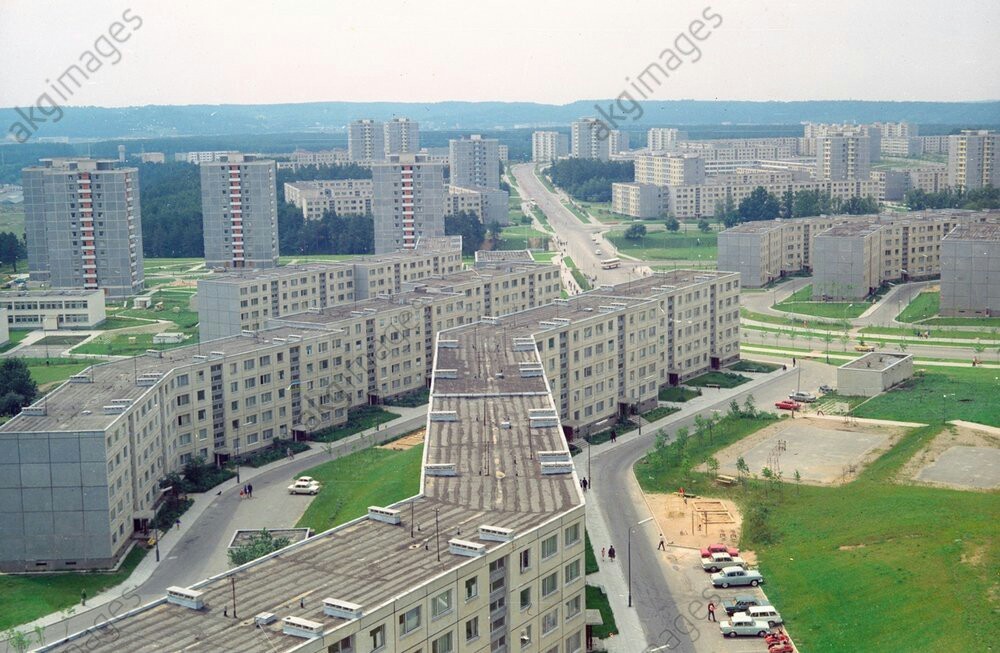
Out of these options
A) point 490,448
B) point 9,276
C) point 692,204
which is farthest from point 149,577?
point 692,204

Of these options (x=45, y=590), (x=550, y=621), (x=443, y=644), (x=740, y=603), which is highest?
(x=443, y=644)

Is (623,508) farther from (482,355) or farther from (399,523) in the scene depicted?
(399,523)

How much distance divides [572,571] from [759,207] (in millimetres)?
69126

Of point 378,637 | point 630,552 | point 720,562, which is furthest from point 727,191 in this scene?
point 378,637

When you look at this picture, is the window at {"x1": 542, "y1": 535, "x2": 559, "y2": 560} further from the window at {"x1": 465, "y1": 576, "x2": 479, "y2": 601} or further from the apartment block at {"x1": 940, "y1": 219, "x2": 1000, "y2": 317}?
the apartment block at {"x1": 940, "y1": 219, "x2": 1000, "y2": 317}

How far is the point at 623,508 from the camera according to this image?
2808 cm

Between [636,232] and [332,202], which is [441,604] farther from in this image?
[332,202]

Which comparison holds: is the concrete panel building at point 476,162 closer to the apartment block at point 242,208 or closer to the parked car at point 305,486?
the apartment block at point 242,208

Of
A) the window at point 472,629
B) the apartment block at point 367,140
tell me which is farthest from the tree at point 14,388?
the apartment block at point 367,140

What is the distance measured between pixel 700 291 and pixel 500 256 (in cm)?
1665

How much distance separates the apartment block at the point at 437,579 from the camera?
14.2 m

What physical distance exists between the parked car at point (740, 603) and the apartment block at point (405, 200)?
47702 millimetres

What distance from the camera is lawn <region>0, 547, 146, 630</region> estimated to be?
2264cm

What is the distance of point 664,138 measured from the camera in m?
164
